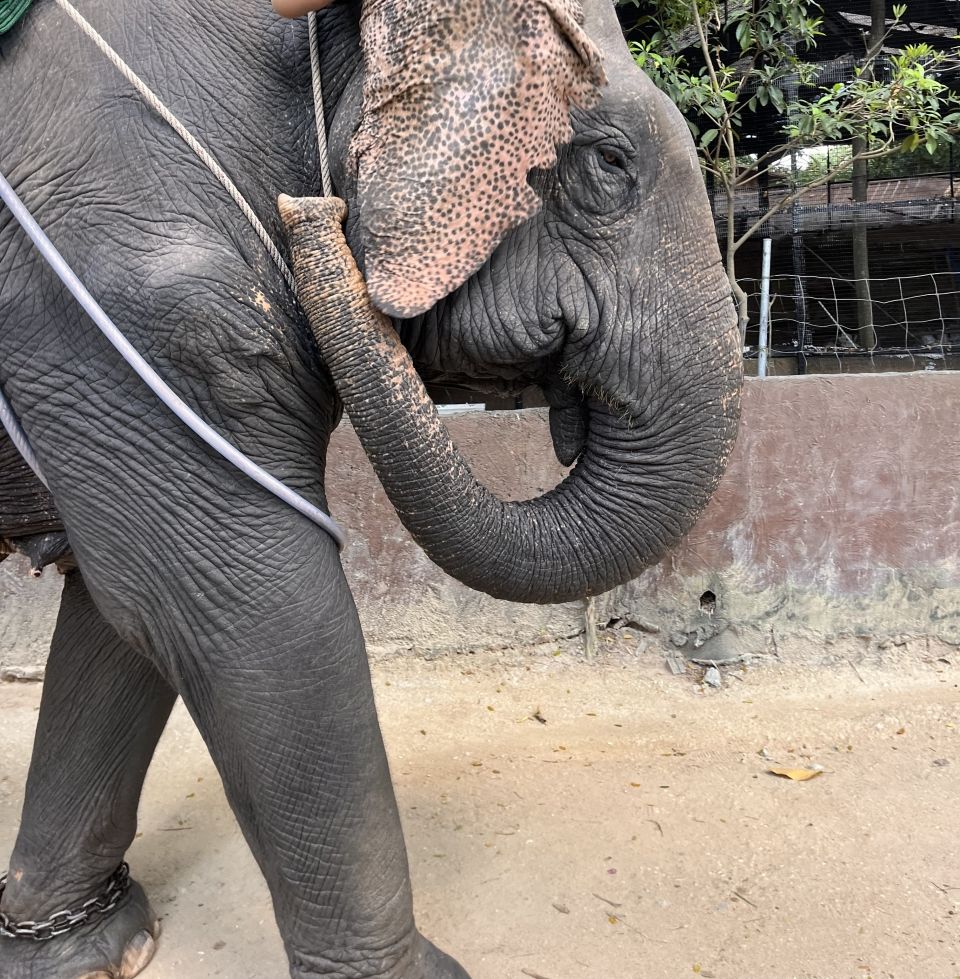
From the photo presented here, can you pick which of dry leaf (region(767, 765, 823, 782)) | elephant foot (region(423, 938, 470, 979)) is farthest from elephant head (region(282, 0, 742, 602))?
dry leaf (region(767, 765, 823, 782))

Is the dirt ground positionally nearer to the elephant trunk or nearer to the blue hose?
the elephant trunk

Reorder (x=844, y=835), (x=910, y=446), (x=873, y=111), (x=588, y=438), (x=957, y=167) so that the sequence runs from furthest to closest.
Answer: (x=957, y=167) → (x=873, y=111) → (x=910, y=446) → (x=844, y=835) → (x=588, y=438)

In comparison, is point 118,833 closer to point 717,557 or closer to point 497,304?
point 497,304

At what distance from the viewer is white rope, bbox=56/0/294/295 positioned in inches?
53.8

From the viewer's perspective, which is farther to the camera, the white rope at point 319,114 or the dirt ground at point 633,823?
the dirt ground at point 633,823

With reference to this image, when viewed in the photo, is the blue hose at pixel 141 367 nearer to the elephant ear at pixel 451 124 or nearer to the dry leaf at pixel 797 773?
the elephant ear at pixel 451 124

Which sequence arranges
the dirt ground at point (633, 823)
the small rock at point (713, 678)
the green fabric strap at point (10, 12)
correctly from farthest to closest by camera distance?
the small rock at point (713, 678)
the dirt ground at point (633, 823)
the green fabric strap at point (10, 12)

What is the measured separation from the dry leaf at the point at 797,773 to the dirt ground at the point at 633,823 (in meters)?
0.03

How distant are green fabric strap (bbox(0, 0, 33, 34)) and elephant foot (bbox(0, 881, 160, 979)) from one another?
72.1 inches

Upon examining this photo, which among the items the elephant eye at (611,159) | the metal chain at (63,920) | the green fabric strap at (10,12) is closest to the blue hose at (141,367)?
the green fabric strap at (10,12)

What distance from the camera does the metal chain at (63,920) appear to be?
2.12 metres

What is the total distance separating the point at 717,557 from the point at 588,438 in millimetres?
2304

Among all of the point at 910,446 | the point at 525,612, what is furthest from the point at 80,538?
the point at 910,446

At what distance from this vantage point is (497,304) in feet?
4.90
